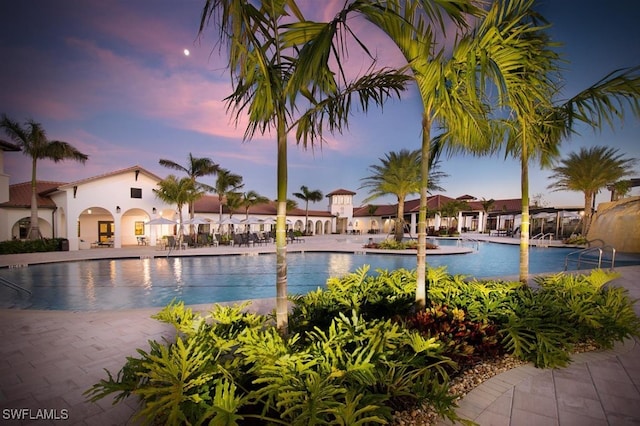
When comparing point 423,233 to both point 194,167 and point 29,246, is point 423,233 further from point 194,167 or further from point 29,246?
point 29,246

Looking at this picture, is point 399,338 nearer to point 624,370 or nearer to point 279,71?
point 624,370

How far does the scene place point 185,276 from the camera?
10.8 meters

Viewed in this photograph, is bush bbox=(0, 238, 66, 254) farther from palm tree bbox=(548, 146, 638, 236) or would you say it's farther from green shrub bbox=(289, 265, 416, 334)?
palm tree bbox=(548, 146, 638, 236)

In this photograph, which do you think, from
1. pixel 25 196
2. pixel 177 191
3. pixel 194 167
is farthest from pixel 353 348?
pixel 25 196

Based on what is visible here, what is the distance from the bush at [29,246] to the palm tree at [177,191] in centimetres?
672

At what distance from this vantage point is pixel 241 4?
219 centimetres

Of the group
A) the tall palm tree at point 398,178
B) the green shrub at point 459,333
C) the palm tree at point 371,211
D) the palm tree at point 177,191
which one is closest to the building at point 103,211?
the palm tree at point 177,191

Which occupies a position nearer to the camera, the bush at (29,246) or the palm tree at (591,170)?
the bush at (29,246)

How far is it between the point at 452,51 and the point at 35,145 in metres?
23.3

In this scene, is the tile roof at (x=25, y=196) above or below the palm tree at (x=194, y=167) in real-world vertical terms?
below

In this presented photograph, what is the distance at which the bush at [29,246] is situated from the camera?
15695 millimetres

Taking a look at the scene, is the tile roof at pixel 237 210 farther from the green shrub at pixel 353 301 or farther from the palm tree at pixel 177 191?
the green shrub at pixel 353 301

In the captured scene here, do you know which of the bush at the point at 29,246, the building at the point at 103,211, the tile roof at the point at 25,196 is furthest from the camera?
the tile roof at the point at 25,196

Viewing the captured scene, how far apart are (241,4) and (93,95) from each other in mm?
17211
